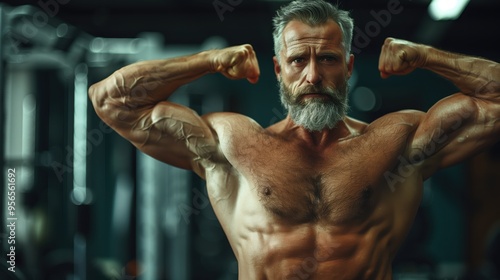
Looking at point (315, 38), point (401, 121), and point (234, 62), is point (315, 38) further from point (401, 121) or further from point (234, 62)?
point (401, 121)

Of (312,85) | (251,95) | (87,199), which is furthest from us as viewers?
(251,95)

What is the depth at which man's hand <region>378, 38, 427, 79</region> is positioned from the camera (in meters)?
1.95

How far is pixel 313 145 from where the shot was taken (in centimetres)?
203

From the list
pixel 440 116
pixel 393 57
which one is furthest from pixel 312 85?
pixel 440 116

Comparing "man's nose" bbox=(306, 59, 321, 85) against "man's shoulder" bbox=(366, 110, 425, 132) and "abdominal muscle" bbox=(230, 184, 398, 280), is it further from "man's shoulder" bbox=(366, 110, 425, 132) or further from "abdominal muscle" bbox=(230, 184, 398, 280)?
"abdominal muscle" bbox=(230, 184, 398, 280)

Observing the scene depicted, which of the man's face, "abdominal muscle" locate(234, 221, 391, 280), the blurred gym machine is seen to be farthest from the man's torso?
the blurred gym machine

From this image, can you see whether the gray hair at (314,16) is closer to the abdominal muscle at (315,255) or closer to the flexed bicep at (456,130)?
the flexed bicep at (456,130)

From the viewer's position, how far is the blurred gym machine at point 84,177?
3729 millimetres

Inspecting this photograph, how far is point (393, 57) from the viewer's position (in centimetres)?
196

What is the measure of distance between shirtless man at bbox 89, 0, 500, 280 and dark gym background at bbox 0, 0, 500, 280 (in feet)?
3.77

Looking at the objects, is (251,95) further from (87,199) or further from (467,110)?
(467,110)

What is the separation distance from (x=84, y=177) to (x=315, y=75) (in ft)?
7.66

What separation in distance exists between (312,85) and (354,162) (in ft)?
0.93

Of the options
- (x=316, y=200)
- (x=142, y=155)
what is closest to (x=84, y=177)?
(x=142, y=155)
